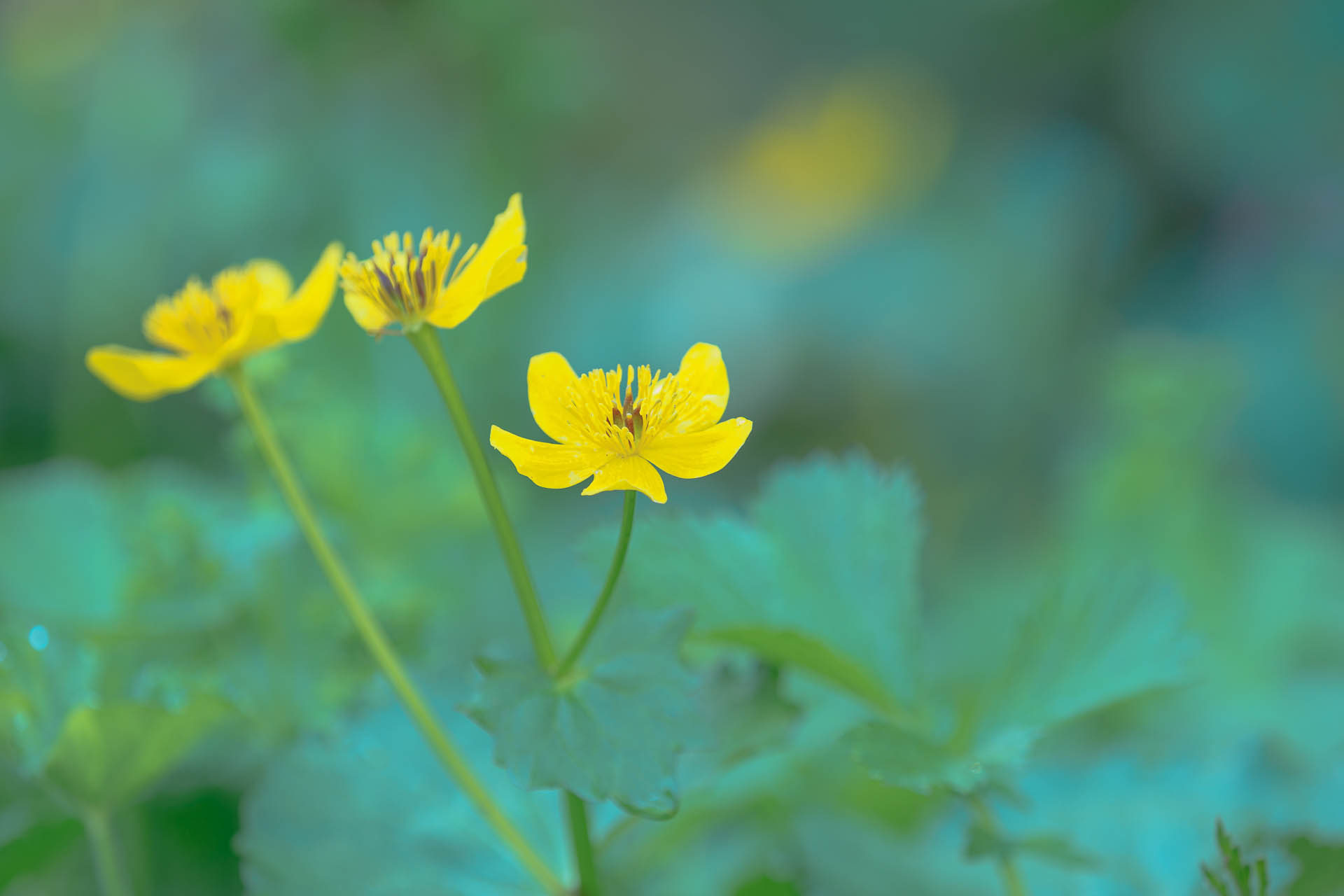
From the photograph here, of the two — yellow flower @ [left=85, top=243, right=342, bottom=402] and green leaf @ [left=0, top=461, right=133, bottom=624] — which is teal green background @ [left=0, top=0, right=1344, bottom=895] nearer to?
green leaf @ [left=0, top=461, right=133, bottom=624]

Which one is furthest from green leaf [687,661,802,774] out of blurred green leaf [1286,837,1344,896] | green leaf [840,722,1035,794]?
blurred green leaf [1286,837,1344,896]

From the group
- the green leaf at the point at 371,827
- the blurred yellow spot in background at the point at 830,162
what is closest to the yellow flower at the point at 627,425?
the green leaf at the point at 371,827

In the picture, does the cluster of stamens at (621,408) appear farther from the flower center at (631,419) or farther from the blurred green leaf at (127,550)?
the blurred green leaf at (127,550)

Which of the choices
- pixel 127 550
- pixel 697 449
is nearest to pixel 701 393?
pixel 697 449

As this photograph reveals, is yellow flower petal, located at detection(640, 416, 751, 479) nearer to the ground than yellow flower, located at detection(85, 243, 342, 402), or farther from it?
nearer to the ground

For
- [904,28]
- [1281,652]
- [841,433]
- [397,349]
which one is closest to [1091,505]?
[1281,652]

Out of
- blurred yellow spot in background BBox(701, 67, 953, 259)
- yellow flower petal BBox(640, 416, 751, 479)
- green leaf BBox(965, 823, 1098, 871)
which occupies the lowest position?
green leaf BBox(965, 823, 1098, 871)
